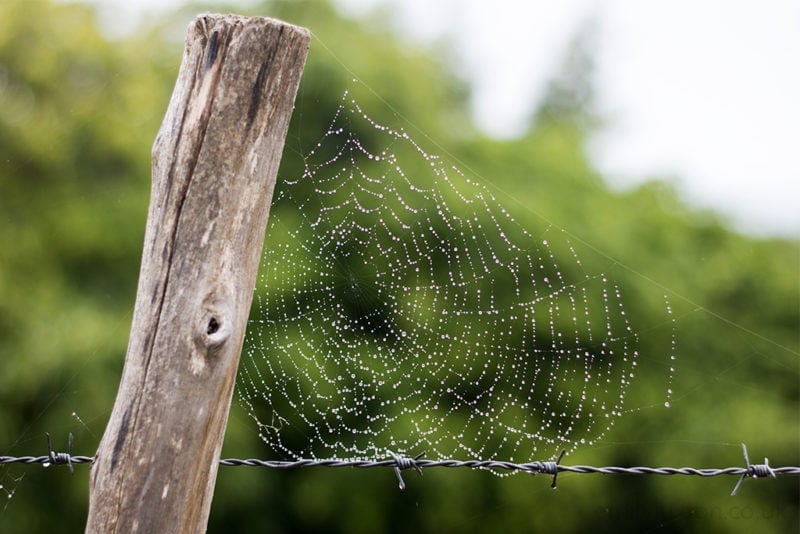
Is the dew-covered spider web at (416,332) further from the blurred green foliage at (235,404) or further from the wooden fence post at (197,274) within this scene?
the wooden fence post at (197,274)

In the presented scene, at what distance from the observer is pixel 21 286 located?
29.0ft

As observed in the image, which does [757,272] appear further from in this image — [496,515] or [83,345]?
[83,345]

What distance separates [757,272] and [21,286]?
814 centimetres

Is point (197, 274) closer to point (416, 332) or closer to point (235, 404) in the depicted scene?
point (416, 332)

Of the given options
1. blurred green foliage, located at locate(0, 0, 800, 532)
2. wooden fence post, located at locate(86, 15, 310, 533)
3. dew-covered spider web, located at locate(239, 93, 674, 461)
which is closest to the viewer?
wooden fence post, located at locate(86, 15, 310, 533)

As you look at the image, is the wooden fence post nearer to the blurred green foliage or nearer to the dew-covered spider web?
the dew-covered spider web

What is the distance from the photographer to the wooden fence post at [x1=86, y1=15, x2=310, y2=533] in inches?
76.9

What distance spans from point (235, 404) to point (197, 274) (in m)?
6.69

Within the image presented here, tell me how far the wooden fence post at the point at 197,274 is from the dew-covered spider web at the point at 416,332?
4.26m

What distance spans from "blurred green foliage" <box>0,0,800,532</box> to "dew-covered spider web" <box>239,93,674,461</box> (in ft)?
1.33

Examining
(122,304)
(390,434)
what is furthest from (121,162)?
(390,434)

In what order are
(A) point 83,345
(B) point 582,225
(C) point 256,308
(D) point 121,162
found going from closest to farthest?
(C) point 256,308
(A) point 83,345
(D) point 121,162
(B) point 582,225

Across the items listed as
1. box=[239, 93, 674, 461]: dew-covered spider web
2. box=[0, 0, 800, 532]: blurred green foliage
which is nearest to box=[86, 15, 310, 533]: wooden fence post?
box=[239, 93, 674, 461]: dew-covered spider web

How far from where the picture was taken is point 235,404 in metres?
8.46
